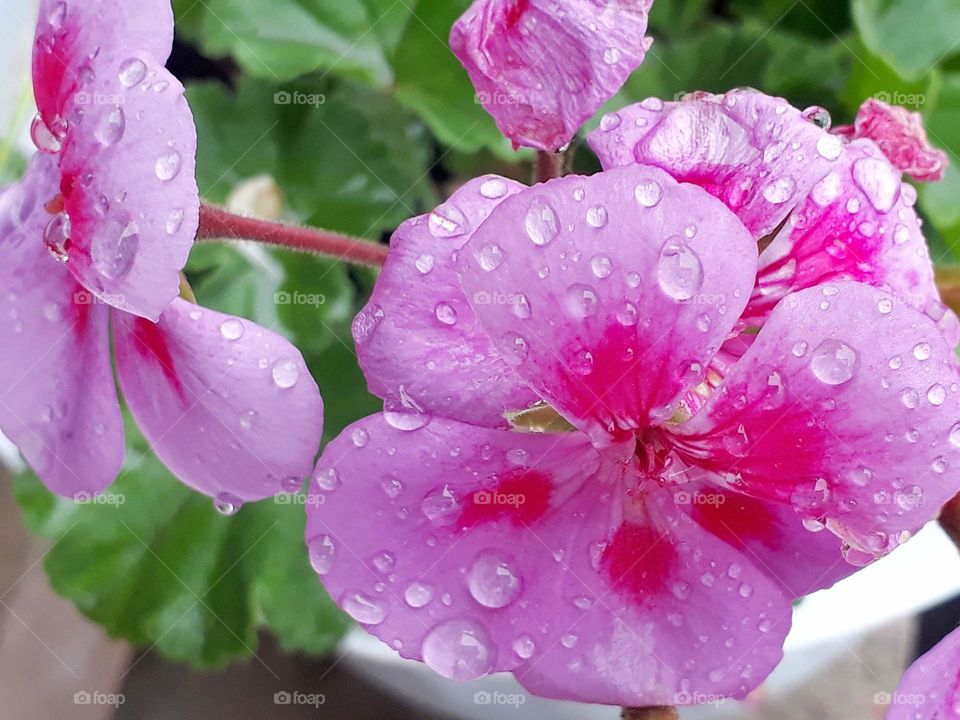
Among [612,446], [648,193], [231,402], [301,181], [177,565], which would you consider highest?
[648,193]

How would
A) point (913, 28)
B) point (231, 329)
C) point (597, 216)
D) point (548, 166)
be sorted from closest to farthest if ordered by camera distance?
point (597, 216) → point (231, 329) → point (548, 166) → point (913, 28)

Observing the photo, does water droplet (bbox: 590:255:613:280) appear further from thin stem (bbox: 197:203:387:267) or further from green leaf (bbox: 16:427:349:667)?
green leaf (bbox: 16:427:349:667)

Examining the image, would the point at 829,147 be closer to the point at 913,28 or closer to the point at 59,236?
the point at 59,236

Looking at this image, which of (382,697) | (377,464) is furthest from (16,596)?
(377,464)

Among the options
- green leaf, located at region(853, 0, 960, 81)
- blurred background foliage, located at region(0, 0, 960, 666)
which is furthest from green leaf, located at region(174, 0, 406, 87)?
green leaf, located at region(853, 0, 960, 81)

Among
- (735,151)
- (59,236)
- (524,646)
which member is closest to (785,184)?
(735,151)

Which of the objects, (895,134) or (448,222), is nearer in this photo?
(448,222)
